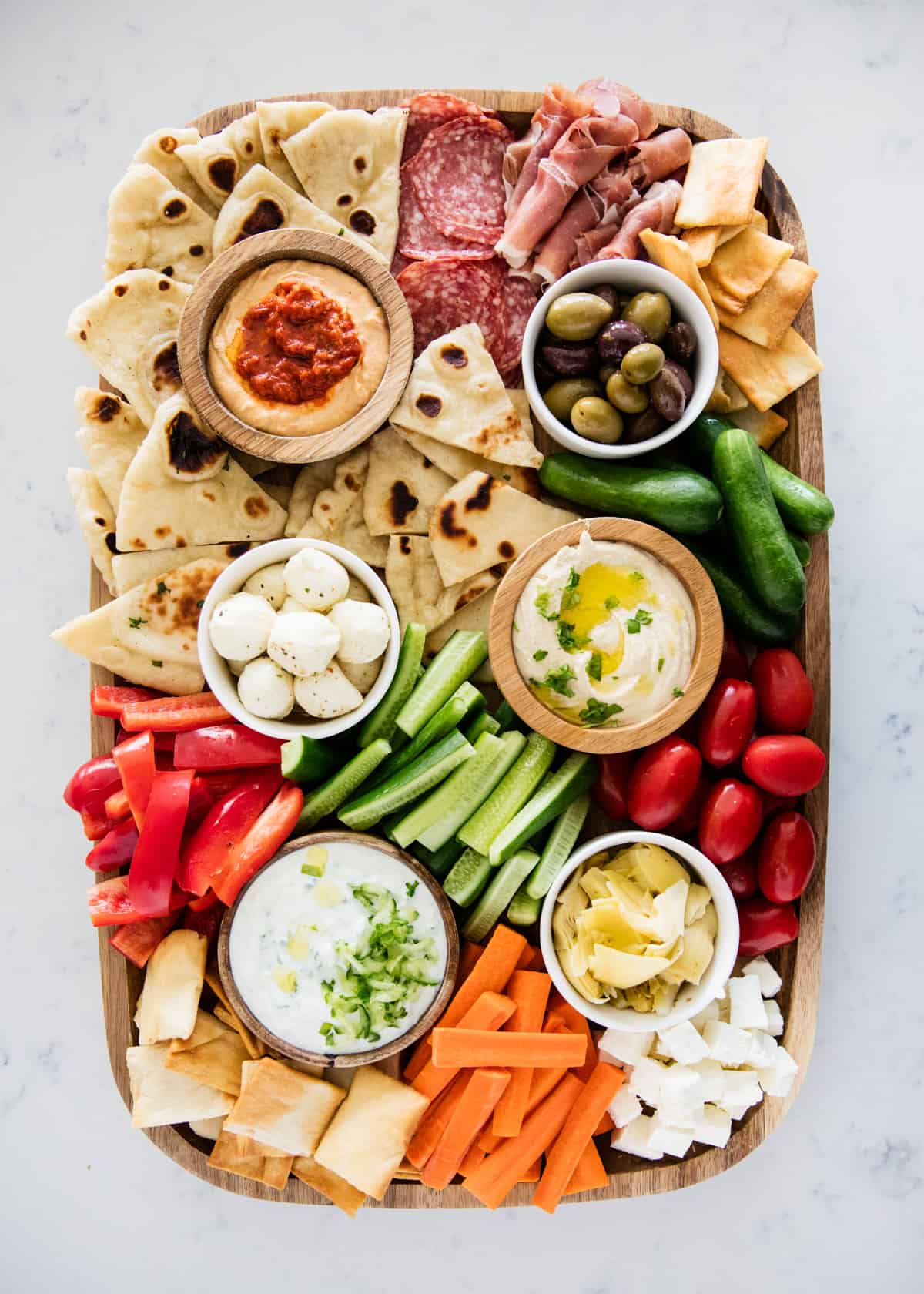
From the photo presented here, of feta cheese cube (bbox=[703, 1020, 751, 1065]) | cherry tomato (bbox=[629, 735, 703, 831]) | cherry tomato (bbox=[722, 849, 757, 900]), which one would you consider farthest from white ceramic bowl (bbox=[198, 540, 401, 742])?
feta cheese cube (bbox=[703, 1020, 751, 1065])

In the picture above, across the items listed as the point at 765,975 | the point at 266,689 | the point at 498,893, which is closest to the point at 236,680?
the point at 266,689

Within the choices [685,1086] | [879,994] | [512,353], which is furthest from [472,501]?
[879,994]

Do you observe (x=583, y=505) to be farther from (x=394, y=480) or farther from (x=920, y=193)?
(x=920, y=193)

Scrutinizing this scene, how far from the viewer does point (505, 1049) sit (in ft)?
8.46

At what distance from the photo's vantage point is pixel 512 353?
2869 mm

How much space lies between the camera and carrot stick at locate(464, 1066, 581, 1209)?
2.64 meters

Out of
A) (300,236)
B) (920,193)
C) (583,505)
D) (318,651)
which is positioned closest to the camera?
(318,651)

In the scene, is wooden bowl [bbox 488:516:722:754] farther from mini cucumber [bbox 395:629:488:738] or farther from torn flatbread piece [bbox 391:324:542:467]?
torn flatbread piece [bbox 391:324:542:467]

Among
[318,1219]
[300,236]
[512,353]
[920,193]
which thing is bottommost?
[318,1219]

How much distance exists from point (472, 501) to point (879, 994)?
209 cm

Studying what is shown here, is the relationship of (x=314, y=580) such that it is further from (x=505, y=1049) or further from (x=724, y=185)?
(x=724, y=185)

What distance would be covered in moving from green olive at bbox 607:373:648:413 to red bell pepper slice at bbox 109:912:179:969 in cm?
188

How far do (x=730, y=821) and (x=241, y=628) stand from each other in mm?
1405

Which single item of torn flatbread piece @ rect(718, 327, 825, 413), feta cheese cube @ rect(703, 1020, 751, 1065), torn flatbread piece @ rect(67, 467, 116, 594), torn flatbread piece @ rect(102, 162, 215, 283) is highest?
torn flatbread piece @ rect(102, 162, 215, 283)
